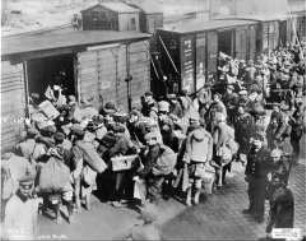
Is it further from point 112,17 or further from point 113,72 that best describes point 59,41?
point 112,17

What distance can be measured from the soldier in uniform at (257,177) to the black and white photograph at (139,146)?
2 centimetres

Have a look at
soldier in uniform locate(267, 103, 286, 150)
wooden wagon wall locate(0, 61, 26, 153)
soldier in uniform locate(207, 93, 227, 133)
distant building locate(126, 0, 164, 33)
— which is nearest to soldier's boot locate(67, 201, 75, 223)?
wooden wagon wall locate(0, 61, 26, 153)

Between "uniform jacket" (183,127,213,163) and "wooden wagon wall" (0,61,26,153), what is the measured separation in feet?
13.1

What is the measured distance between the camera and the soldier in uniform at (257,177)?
7730 mm

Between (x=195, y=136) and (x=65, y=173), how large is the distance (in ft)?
8.29

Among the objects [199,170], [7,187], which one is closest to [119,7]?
[199,170]

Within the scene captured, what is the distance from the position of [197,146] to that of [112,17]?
8772 mm

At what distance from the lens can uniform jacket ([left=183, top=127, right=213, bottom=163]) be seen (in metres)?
8.30

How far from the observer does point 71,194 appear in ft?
25.0

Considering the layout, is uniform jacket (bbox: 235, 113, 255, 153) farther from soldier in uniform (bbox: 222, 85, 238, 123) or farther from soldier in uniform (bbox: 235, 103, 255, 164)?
soldier in uniform (bbox: 222, 85, 238, 123)

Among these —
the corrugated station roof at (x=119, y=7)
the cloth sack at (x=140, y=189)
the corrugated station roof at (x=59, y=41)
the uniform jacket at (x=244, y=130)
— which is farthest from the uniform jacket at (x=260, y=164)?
the corrugated station roof at (x=119, y=7)

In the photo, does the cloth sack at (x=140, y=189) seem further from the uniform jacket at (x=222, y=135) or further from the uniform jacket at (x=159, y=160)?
the uniform jacket at (x=222, y=135)

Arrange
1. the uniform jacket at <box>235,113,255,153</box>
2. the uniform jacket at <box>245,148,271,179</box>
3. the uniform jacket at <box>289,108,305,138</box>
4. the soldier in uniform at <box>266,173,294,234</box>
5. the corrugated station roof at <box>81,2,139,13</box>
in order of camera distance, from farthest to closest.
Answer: the corrugated station roof at <box>81,2,139,13</box>
the uniform jacket at <box>289,108,305,138</box>
the uniform jacket at <box>235,113,255,153</box>
the uniform jacket at <box>245,148,271,179</box>
the soldier in uniform at <box>266,173,294,234</box>

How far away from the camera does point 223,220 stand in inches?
314
